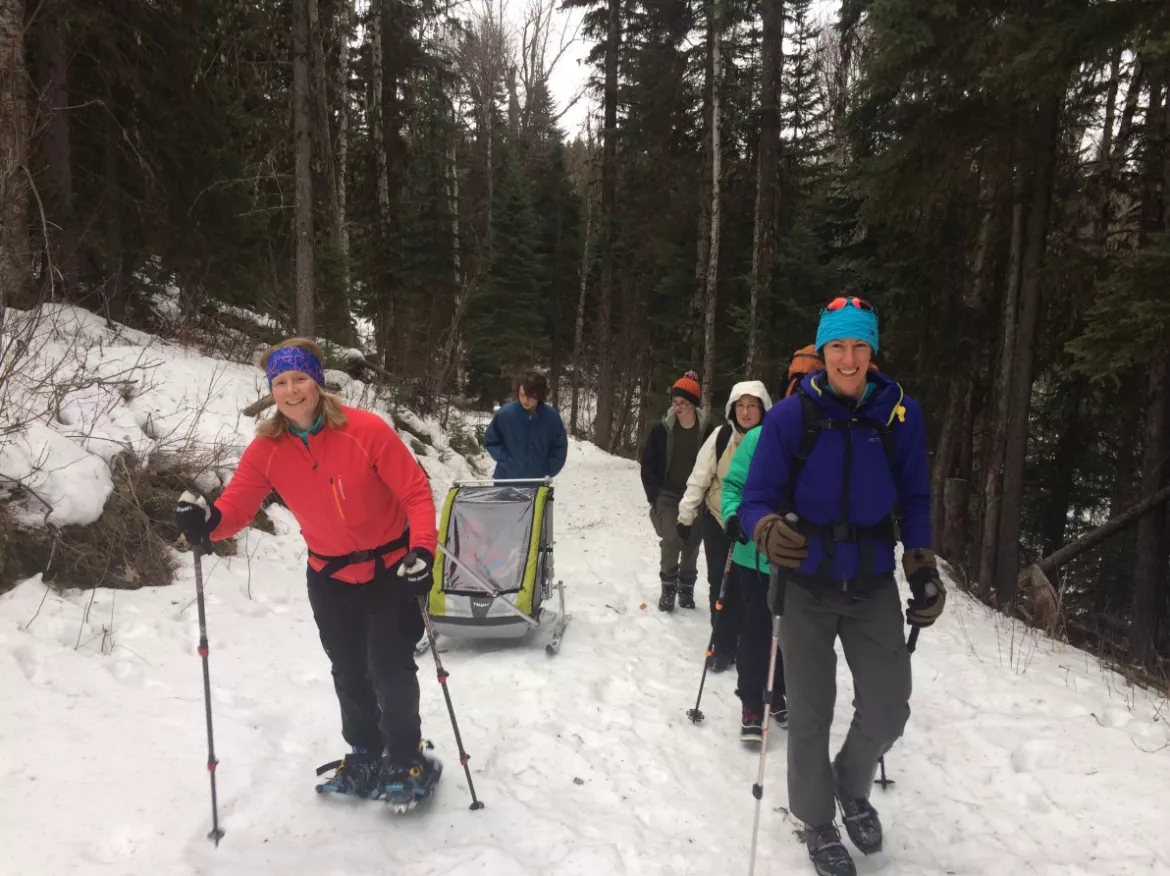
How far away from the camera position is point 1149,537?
798cm

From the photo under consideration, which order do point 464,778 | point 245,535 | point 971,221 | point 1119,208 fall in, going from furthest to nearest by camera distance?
1. point 971,221
2. point 1119,208
3. point 245,535
4. point 464,778

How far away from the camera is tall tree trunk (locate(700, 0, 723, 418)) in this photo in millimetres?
15922

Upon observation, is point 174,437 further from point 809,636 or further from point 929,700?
point 929,700

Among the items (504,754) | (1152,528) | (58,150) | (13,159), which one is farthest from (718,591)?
(58,150)

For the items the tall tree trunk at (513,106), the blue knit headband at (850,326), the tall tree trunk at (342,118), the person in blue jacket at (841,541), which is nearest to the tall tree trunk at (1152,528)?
the person in blue jacket at (841,541)

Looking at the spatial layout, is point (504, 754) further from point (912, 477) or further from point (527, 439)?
point (527, 439)

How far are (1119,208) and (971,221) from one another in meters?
1.83

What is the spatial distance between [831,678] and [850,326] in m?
1.57

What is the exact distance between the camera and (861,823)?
317cm

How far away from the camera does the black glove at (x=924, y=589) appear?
9.81 feet

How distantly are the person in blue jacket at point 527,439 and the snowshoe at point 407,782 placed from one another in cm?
351

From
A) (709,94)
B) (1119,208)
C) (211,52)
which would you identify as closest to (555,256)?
(709,94)

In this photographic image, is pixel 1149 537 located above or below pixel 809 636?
below

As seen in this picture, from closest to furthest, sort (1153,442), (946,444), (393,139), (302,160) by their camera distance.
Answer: (1153,442) < (302,160) < (946,444) < (393,139)
